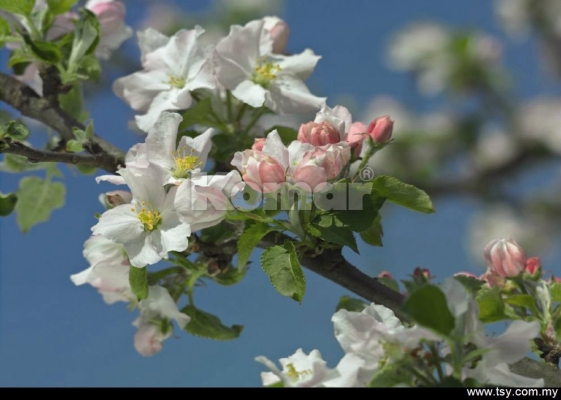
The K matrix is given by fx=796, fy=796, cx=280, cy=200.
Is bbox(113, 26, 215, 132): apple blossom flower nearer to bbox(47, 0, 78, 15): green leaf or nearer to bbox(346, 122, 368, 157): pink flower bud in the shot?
bbox(47, 0, 78, 15): green leaf

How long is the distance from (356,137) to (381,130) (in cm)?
4

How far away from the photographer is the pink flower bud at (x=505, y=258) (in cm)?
112

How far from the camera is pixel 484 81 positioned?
4.62 meters

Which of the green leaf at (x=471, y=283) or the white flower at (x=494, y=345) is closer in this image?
the white flower at (x=494, y=345)

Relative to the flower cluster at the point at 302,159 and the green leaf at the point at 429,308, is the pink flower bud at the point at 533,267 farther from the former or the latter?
the green leaf at the point at 429,308

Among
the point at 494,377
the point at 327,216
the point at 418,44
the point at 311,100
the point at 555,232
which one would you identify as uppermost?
the point at 418,44

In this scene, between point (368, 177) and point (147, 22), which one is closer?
point (368, 177)

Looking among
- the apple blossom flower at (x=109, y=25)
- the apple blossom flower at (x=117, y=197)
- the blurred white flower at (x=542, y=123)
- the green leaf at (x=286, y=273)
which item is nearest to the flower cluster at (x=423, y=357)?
the green leaf at (x=286, y=273)

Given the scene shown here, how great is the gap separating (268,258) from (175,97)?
369 mm

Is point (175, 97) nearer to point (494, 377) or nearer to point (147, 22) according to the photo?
point (494, 377)

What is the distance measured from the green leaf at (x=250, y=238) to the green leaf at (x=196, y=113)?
0.28 m

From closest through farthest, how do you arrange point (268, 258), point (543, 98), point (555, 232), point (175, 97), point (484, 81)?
1. point (268, 258)
2. point (175, 97)
3. point (484, 81)
4. point (555, 232)
5. point (543, 98)

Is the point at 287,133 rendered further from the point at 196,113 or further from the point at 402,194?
the point at 402,194

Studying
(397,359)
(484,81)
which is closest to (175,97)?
(397,359)
